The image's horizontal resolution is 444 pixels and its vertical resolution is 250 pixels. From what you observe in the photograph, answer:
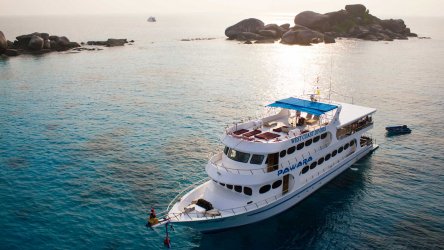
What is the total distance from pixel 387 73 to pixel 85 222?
4031 inches

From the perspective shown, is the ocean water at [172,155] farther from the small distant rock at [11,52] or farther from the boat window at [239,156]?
the small distant rock at [11,52]

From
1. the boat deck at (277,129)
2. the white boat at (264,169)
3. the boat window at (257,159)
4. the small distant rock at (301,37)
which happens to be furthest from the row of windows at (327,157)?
the small distant rock at (301,37)

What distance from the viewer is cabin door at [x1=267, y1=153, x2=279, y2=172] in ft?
116

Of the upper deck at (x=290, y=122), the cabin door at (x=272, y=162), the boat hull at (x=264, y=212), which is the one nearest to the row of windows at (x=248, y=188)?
the boat hull at (x=264, y=212)

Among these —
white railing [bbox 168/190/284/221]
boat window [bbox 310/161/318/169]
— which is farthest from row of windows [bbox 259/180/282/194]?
boat window [bbox 310/161/318/169]

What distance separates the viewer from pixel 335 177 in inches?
1791

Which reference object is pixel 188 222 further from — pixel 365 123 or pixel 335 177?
pixel 365 123

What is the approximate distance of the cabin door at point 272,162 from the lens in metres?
35.3

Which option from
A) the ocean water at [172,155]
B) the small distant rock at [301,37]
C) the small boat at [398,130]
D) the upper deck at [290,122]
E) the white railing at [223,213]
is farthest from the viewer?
the small distant rock at [301,37]

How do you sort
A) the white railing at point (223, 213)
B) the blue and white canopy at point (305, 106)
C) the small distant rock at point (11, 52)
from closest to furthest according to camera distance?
1. the white railing at point (223, 213)
2. the blue and white canopy at point (305, 106)
3. the small distant rock at point (11, 52)

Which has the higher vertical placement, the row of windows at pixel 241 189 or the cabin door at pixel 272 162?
the cabin door at pixel 272 162

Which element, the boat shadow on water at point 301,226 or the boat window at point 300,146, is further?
the boat window at point 300,146

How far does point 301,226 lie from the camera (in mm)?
35844

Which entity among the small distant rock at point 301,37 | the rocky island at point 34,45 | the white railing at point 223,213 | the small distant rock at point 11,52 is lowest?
the white railing at point 223,213
